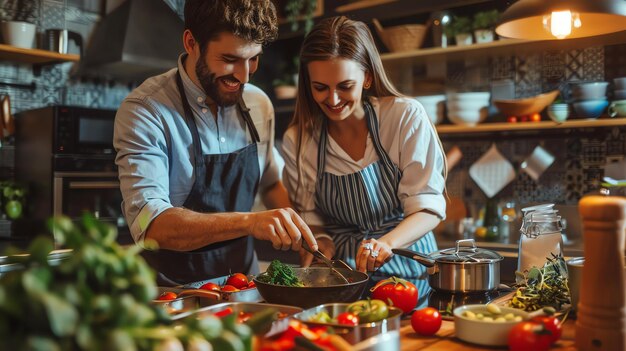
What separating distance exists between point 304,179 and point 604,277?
4.25 feet

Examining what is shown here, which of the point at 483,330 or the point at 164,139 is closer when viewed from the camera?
the point at 483,330

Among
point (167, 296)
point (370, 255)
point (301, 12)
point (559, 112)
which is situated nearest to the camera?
point (167, 296)

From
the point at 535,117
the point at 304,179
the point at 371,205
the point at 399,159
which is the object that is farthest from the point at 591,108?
the point at 304,179

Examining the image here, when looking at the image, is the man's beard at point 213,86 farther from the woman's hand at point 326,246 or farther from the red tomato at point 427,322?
the red tomato at point 427,322

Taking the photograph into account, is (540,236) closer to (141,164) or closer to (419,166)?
(419,166)

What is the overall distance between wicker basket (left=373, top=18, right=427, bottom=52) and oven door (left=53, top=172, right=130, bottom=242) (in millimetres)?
1811

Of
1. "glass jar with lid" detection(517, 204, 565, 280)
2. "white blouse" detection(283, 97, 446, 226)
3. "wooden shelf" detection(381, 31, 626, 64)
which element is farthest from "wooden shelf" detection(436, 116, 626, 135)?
"glass jar with lid" detection(517, 204, 565, 280)

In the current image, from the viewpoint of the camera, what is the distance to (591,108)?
10.5ft

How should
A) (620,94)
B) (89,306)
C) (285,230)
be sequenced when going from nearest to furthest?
(89,306) < (285,230) < (620,94)

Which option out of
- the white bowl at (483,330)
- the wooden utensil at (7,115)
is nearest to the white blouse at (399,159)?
the white bowl at (483,330)

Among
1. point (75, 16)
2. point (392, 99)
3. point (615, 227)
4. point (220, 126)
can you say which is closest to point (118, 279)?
point (615, 227)

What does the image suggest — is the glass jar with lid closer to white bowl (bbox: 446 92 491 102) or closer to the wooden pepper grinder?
the wooden pepper grinder

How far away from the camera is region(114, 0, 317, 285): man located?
1.80 m

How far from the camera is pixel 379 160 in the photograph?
224 centimetres
